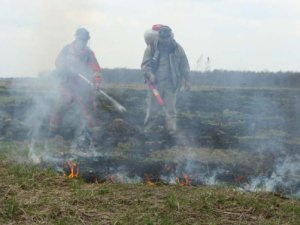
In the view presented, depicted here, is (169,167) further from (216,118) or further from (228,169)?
(216,118)

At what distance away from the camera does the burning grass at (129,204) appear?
210 inches

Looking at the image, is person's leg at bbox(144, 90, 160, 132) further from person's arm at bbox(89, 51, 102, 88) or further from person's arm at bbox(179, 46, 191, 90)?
person's arm at bbox(89, 51, 102, 88)

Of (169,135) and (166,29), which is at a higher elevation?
(166,29)

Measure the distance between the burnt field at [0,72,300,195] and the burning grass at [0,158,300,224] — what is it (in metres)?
1.09

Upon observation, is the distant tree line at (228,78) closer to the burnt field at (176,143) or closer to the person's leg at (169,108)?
the burnt field at (176,143)

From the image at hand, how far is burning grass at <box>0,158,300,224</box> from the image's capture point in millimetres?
5340

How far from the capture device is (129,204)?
587 centimetres

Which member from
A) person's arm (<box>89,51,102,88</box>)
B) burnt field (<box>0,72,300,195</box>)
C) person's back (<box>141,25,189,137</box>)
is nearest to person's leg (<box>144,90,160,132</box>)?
person's back (<box>141,25,189,137</box>)

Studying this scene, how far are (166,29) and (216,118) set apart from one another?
406 centimetres

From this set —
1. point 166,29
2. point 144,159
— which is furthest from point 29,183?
point 166,29

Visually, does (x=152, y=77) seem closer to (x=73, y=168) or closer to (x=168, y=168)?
Result: (x=168, y=168)

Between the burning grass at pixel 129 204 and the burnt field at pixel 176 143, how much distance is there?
109 centimetres

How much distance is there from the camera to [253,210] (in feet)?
19.0

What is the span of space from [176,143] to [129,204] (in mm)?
5483
